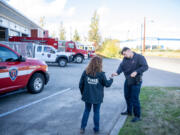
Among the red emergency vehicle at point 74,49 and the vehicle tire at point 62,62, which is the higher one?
the red emergency vehicle at point 74,49

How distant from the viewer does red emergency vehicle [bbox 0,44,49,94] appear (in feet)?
15.1

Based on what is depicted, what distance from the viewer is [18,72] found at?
Result: 5.03 m

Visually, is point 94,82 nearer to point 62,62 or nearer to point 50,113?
point 50,113

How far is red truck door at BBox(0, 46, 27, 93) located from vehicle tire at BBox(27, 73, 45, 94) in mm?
448

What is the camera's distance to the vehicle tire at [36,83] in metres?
5.73

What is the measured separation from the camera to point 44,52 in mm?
13891

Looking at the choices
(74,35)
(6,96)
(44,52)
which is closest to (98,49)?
(74,35)

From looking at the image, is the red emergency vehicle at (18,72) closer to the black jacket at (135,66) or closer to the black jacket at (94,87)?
the black jacket at (94,87)

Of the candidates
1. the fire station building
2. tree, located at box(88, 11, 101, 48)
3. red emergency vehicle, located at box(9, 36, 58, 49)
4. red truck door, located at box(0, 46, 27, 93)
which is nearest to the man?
red truck door, located at box(0, 46, 27, 93)

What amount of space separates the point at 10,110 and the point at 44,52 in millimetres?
9981

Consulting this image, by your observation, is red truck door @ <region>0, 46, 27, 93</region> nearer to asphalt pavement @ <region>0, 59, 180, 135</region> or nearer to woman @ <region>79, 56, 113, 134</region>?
asphalt pavement @ <region>0, 59, 180, 135</region>

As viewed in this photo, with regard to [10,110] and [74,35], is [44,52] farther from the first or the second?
[74,35]

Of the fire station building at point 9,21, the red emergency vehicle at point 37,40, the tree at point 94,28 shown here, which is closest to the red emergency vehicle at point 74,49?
the red emergency vehicle at point 37,40

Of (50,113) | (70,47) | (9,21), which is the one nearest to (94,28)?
(70,47)
